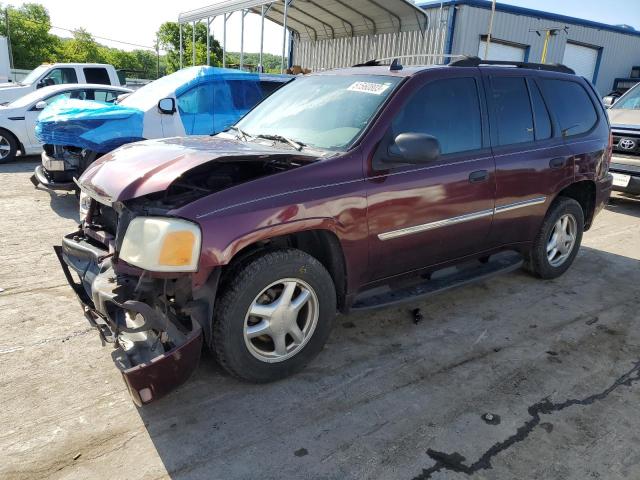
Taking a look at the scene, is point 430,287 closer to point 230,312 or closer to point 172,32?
point 230,312

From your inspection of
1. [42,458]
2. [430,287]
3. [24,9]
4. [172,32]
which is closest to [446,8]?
[430,287]

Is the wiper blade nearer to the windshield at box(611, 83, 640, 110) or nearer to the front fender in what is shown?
the front fender

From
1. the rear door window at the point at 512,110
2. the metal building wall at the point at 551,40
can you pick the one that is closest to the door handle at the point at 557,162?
the rear door window at the point at 512,110

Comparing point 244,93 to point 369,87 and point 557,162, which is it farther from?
point 557,162

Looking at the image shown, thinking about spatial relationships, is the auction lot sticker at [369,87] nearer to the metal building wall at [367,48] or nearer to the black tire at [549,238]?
the black tire at [549,238]

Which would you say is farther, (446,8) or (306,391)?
(446,8)

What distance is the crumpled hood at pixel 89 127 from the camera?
6.24 meters

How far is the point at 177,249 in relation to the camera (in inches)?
95.9

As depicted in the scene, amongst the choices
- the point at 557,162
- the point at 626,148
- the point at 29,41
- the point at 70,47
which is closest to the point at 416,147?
the point at 557,162

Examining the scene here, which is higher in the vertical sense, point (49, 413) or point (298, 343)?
point (298, 343)

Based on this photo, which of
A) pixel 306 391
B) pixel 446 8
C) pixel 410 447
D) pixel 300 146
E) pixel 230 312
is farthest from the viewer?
pixel 446 8

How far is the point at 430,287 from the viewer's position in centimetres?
359

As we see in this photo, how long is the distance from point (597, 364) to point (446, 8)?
1340cm

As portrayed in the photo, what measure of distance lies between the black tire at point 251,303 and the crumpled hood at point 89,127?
450 cm
